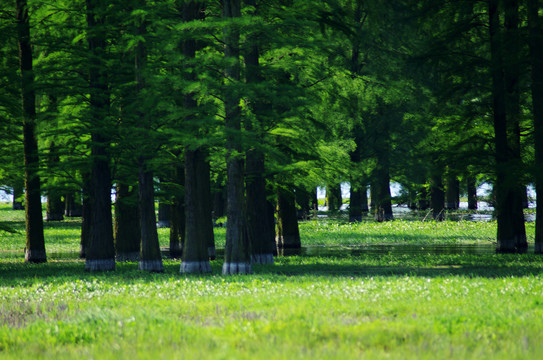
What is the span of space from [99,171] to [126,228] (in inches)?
171

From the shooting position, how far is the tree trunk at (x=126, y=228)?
25.5 metres

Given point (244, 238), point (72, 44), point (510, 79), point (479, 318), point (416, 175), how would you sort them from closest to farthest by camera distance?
point (479, 318)
point (244, 238)
point (72, 44)
point (510, 79)
point (416, 175)

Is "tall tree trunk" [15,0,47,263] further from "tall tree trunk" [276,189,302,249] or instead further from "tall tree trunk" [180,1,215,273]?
"tall tree trunk" [276,189,302,249]

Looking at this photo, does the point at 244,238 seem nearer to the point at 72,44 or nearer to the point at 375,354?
the point at 72,44

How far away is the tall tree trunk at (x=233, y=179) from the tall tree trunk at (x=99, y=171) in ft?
14.6

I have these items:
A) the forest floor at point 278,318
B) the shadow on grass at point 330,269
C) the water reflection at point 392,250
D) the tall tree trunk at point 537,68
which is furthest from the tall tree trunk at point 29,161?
the tall tree trunk at point 537,68

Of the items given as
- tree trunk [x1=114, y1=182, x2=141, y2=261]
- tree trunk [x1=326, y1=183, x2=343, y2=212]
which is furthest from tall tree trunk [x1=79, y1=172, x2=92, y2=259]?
tree trunk [x1=326, y1=183, x2=343, y2=212]

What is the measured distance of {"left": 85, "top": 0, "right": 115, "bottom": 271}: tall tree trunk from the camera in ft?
70.9

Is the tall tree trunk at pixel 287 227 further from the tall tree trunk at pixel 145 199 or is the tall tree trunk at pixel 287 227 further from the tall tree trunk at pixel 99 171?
the tall tree trunk at pixel 99 171

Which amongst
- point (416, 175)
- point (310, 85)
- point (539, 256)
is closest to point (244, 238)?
point (310, 85)

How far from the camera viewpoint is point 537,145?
898 inches

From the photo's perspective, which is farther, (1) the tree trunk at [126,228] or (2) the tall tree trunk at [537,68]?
(1) the tree trunk at [126,228]

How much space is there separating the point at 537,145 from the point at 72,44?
16.3m

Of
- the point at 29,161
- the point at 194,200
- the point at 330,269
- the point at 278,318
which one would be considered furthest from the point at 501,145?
the point at 29,161
